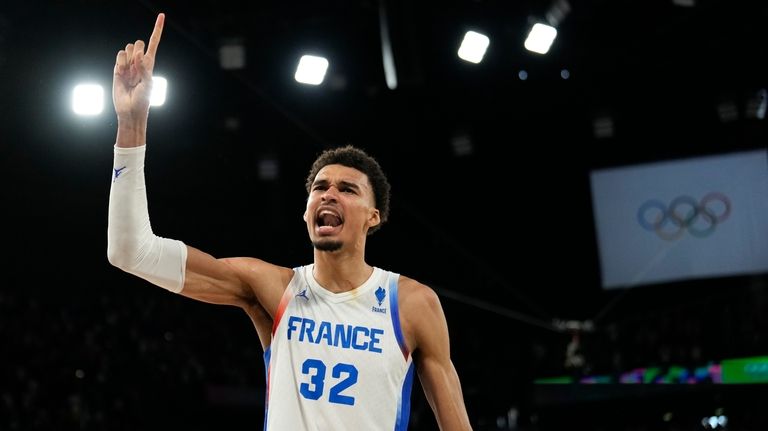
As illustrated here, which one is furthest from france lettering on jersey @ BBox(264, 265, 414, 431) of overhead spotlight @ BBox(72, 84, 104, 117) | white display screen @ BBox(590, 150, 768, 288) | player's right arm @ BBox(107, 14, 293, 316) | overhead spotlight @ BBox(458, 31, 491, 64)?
white display screen @ BBox(590, 150, 768, 288)

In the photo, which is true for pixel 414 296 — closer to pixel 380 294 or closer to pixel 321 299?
pixel 380 294

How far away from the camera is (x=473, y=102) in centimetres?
1150

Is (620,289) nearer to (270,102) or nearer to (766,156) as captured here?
(766,156)

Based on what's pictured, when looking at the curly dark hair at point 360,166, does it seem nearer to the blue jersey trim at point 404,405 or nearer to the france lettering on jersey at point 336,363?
the france lettering on jersey at point 336,363

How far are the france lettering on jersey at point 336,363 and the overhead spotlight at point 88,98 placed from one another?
17.0 ft

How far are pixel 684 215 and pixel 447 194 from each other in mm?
3554

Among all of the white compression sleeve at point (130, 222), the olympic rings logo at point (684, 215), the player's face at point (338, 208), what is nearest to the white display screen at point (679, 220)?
the olympic rings logo at point (684, 215)

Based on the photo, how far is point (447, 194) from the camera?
44.4ft

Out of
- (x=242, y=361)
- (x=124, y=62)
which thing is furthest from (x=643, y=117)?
(x=124, y=62)

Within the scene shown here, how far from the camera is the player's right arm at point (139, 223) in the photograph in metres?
2.73

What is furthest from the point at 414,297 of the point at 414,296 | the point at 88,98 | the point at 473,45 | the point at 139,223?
the point at 473,45

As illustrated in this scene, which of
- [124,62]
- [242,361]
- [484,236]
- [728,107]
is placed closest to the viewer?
[124,62]

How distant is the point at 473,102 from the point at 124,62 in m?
8.91

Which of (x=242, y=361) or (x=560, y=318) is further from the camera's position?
(x=560, y=318)
